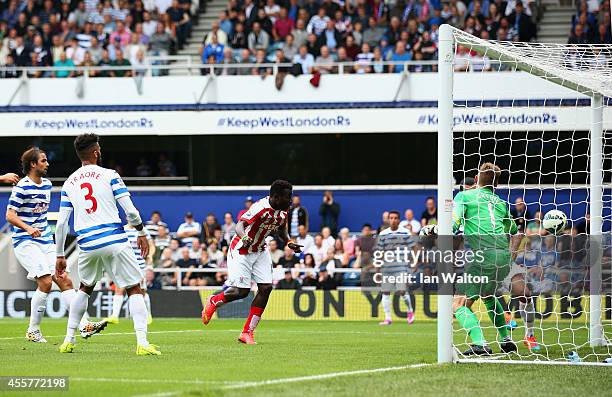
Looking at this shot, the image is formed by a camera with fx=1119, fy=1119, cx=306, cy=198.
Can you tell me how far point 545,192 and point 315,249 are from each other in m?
5.19

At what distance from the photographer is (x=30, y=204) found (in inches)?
547

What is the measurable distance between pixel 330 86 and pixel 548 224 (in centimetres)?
1537

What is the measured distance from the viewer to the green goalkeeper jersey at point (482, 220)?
12375 mm

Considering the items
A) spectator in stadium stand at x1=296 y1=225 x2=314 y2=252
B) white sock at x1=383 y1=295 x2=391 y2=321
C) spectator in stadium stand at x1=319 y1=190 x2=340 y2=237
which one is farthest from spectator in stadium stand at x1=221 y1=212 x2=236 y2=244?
white sock at x1=383 y1=295 x2=391 y2=321

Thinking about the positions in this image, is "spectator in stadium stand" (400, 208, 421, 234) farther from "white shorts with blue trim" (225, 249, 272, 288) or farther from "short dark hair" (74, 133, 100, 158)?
"short dark hair" (74, 133, 100, 158)

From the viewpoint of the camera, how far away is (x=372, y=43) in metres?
28.5

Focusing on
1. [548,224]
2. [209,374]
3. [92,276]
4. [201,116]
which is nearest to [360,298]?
[201,116]

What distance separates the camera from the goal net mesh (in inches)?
493

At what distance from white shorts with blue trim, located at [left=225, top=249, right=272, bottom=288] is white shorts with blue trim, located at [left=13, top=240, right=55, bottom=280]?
235 cm

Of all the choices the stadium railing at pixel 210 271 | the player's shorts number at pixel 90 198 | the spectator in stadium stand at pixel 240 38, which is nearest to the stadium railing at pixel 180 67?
the spectator in stadium stand at pixel 240 38

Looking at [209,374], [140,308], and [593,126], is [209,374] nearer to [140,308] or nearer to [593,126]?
[140,308]

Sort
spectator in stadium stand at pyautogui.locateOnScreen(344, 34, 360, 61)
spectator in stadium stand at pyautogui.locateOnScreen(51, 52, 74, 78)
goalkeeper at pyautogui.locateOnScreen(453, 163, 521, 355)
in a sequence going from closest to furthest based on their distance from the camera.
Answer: goalkeeper at pyautogui.locateOnScreen(453, 163, 521, 355), spectator in stadium stand at pyautogui.locateOnScreen(344, 34, 360, 61), spectator in stadium stand at pyautogui.locateOnScreen(51, 52, 74, 78)

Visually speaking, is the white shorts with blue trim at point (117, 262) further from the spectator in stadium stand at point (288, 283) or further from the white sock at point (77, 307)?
the spectator in stadium stand at point (288, 283)

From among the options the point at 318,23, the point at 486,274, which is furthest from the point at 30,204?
the point at 318,23
